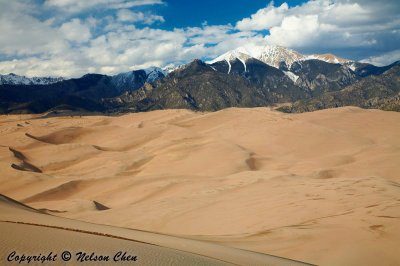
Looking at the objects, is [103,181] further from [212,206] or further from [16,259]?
[16,259]

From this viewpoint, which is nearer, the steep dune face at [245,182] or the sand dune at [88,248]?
the sand dune at [88,248]

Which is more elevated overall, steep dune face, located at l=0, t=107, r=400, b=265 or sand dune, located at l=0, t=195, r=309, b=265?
sand dune, located at l=0, t=195, r=309, b=265

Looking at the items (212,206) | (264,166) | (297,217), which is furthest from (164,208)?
(264,166)

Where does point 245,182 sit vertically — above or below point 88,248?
below

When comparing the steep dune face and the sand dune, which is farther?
the steep dune face

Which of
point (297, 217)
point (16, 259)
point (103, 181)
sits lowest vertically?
point (103, 181)

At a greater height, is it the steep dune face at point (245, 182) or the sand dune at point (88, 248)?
the sand dune at point (88, 248)

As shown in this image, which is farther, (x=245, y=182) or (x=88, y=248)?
(x=245, y=182)

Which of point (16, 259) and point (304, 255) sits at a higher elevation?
point (16, 259)
